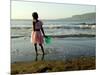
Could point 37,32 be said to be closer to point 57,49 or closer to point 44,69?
point 57,49

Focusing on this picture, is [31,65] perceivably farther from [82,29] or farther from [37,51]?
[82,29]

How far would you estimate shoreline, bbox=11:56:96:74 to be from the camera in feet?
7.83

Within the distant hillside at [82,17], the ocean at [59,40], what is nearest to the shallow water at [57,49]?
the ocean at [59,40]

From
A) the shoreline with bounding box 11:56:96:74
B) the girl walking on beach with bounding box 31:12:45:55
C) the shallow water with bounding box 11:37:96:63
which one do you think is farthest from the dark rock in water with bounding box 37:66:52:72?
the girl walking on beach with bounding box 31:12:45:55

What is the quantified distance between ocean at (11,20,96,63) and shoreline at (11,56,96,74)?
0.05 meters

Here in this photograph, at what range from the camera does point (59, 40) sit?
2539 mm

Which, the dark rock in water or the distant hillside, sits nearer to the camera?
the dark rock in water

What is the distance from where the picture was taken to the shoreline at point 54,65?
2.39 meters

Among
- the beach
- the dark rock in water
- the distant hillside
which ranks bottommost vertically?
the dark rock in water

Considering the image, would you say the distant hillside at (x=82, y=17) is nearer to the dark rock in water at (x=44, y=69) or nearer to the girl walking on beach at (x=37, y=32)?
the girl walking on beach at (x=37, y=32)

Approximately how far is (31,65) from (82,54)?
694 mm

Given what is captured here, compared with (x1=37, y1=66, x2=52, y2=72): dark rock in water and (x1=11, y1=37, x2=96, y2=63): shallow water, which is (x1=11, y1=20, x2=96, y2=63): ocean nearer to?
(x1=11, y1=37, x2=96, y2=63): shallow water

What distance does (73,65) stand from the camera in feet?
8.50

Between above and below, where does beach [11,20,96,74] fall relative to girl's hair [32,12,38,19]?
below
